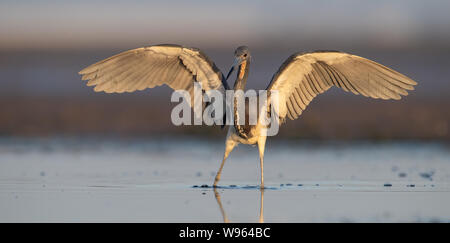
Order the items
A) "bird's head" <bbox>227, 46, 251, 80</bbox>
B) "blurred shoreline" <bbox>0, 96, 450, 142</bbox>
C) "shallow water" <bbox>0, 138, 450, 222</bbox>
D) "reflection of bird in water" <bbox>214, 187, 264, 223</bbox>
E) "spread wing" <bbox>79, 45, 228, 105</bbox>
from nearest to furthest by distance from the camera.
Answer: "reflection of bird in water" <bbox>214, 187, 264, 223</bbox>
"shallow water" <bbox>0, 138, 450, 222</bbox>
"spread wing" <bbox>79, 45, 228, 105</bbox>
"bird's head" <bbox>227, 46, 251, 80</bbox>
"blurred shoreline" <bbox>0, 96, 450, 142</bbox>

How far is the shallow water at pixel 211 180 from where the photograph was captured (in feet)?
30.7

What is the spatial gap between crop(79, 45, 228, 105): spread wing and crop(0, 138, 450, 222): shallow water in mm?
1304

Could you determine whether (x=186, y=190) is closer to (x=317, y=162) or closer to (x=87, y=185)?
(x=87, y=185)

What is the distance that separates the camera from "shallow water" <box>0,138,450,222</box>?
9344 millimetres

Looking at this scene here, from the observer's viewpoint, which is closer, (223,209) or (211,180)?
(223,209)

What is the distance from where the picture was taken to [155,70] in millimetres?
12273

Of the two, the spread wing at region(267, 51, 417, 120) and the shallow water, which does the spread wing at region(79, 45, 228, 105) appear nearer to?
the spread wing at region(267, 51, 417, 120)

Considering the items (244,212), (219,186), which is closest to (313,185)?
(219,186)

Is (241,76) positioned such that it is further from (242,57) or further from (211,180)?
(211,180)

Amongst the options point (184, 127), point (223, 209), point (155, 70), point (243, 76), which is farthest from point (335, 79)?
point (184, 127)

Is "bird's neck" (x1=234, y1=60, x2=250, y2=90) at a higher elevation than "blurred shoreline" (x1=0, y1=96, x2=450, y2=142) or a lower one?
lower

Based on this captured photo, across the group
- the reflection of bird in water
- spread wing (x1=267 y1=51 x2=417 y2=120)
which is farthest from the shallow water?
spread wing (x1=267 y1=51 x2=417 y2=120)

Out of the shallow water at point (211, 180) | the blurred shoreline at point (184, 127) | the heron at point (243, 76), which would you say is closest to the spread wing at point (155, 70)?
the heron at point (243, 76)

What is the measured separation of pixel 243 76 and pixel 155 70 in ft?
4.10
